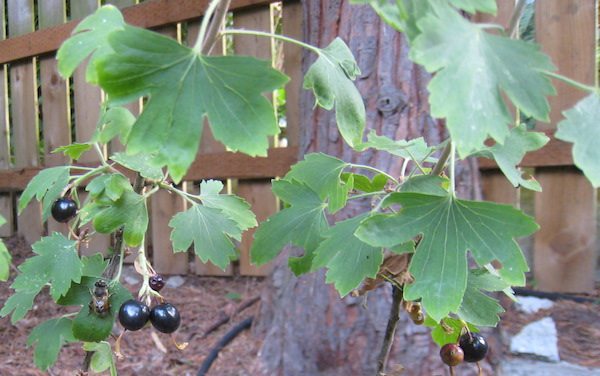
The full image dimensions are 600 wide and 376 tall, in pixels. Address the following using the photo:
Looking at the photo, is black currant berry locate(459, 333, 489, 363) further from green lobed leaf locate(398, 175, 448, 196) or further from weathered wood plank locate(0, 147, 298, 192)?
weathered wood plank locate(0, 147, 298, 192)

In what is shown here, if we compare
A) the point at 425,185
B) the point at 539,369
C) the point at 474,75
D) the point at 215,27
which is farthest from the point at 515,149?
the point at 539,369

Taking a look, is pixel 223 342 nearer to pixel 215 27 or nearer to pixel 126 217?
pixel 126 217

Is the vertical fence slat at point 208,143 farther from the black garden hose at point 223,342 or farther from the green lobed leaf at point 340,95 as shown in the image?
the green lobed leaf at point 340,95

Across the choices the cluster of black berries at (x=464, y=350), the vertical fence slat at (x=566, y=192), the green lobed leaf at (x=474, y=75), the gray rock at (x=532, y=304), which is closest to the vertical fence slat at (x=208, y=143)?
the gray rock at (x=532, y=304)

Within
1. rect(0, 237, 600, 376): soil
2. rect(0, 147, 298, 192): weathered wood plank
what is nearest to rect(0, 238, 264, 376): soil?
rect(0, 237, 600, 376): soil

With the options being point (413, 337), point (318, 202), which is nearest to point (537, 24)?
point (413, 337)

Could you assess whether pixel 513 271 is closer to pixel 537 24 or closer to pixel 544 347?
pixel 544 347
